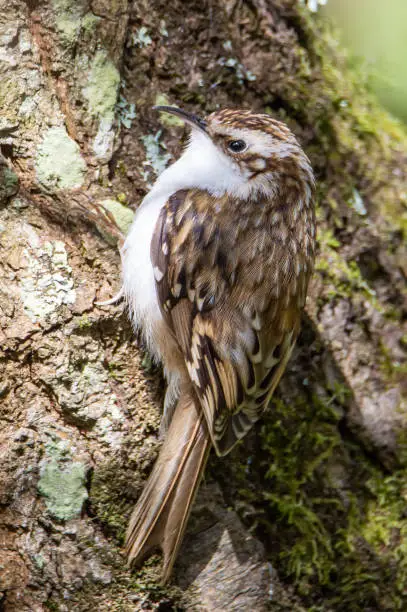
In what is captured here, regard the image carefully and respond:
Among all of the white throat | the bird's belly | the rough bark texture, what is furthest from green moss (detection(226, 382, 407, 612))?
the white throat

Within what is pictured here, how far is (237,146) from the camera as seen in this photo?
222 centimetres

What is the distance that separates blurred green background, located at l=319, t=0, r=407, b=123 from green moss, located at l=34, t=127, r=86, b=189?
2.98ft

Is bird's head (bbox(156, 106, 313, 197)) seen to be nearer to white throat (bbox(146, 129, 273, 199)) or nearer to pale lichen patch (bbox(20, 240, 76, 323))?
white throat (bbox(146, 129, 273, 199))

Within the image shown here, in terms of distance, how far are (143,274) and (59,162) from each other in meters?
0.39

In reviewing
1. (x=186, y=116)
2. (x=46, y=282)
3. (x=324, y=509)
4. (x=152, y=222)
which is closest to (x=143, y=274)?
(x=152, y=222)

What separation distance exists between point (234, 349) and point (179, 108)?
734 mm

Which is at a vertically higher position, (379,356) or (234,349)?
(379,356)

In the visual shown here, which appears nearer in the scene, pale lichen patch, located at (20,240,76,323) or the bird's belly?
pale lichen patch, located at (20,240,76,323)

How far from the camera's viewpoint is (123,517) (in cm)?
187

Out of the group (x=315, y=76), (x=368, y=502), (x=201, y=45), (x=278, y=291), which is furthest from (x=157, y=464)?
(x=315, y=76)

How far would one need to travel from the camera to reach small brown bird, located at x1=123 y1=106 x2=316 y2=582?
1993 mm

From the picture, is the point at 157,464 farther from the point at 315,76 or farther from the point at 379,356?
the point at 315,76

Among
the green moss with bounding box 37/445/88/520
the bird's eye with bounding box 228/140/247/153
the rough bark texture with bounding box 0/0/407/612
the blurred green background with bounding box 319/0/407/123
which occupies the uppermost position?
the blurred green background with bounding box 319/0/407/123

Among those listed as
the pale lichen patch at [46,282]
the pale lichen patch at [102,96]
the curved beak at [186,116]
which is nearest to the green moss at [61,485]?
the pale lichen patch at [46,282]
